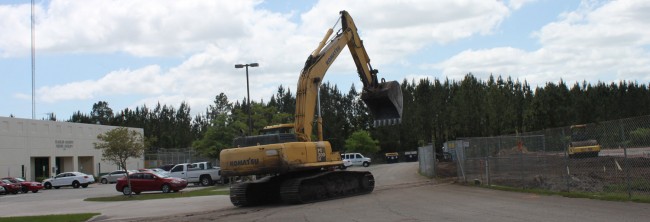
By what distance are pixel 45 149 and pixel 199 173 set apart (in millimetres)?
27748

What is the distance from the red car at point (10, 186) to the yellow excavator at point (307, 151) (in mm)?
29075

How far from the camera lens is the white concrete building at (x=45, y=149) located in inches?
2180

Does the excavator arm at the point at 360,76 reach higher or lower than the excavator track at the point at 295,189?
higher

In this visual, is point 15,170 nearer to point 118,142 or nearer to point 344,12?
point 118,142

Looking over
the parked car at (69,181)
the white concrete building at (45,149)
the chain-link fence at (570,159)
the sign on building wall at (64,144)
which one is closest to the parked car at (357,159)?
the parked car at (69,181)

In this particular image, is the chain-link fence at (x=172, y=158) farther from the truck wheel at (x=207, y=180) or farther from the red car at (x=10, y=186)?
the truck wheel at (x=207, y=180)

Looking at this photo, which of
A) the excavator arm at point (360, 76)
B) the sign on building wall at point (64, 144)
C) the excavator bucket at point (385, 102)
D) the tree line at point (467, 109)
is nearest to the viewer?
the excavator arm at point (360, 76)

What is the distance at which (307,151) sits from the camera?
2042 centimetres

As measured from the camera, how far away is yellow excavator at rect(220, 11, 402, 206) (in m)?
19.7

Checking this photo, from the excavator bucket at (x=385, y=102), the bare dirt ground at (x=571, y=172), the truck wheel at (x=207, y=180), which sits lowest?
the truck wheel at (x=207, y=180)

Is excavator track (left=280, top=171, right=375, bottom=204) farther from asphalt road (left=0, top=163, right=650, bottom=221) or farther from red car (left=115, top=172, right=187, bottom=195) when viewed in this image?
red car (left=115, top=172, right=187, bottom=195)

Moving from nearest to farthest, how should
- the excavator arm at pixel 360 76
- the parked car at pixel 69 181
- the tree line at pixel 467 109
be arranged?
the excavator arm at pixel 360 76
the parked car at pixel 69 181
the tree line at pixel 467 109

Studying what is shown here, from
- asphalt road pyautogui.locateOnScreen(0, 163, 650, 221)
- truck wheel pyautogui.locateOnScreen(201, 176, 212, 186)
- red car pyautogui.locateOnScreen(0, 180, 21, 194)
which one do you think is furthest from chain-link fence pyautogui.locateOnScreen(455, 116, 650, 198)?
red car pyautogui.locateOnScreen(0, 180, 21, 194)

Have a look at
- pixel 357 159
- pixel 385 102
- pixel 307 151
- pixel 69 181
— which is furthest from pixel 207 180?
pixel 357 159
